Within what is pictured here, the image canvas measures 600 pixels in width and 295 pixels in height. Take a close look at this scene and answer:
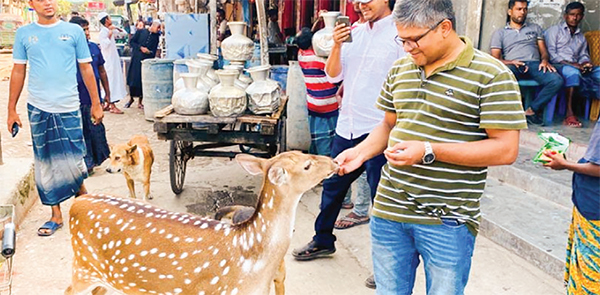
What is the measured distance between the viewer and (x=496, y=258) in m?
4.09

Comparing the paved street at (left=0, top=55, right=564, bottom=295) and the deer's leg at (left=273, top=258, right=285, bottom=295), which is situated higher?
the deer's leg at (left=273, top=258, right=285, bottom=295)

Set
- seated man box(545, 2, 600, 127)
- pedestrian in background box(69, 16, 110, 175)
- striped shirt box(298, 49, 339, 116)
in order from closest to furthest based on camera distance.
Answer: striped shirt box(298, 49, 339, 116) → pedestrian in background box(69, 16, 110, 175) → seated man box(545, 2, 600, 127)

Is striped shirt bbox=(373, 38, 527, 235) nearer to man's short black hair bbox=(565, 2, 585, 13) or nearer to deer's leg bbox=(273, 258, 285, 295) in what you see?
deer's leg bbox=(273, 258, 285, 295)

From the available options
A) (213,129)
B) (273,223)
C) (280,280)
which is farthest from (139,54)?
(273,223)

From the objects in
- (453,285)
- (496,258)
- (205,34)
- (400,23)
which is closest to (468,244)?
(453,285)

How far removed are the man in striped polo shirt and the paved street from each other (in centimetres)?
152

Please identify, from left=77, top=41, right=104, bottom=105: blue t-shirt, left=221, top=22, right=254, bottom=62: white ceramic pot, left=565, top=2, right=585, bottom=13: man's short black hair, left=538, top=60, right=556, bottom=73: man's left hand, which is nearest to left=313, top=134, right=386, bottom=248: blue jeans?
left=221, top=22, right=254, bottom=62: white ceramic pot

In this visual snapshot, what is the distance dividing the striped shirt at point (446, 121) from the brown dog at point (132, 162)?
3557 mm

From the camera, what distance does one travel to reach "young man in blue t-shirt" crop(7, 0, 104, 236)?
4.25 meters

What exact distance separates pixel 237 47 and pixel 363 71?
244 cm

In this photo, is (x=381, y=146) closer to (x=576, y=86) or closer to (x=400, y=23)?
(x=400, y=23)

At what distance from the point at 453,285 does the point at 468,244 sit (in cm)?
18

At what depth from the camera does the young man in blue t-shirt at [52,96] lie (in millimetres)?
4246

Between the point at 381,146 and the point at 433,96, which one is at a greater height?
the point at 433,96
